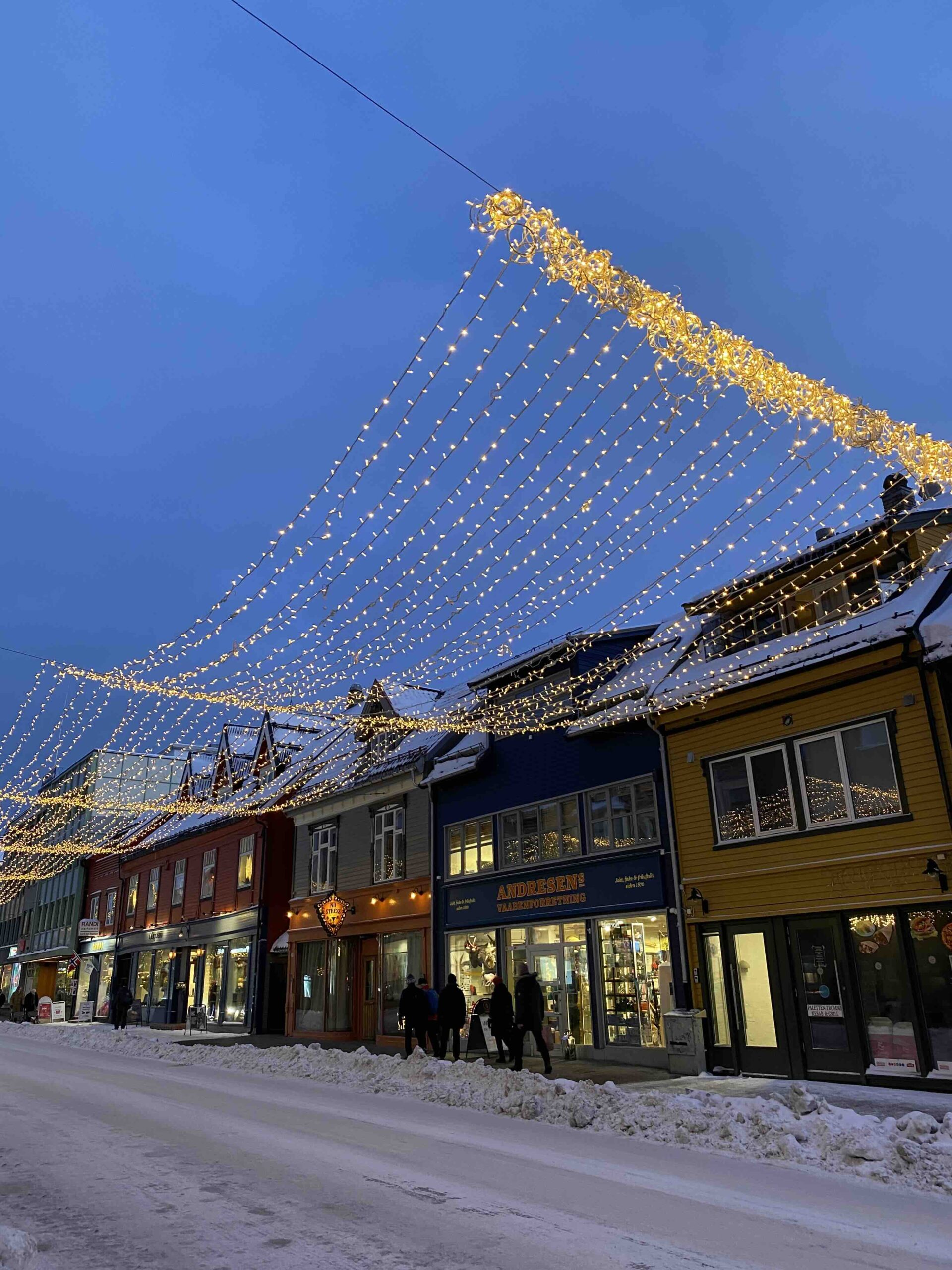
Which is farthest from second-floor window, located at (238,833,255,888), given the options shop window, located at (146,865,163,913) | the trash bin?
the trash bin

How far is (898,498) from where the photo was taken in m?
15.9

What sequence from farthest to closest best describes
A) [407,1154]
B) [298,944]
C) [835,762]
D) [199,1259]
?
[298,944] < [835,762] < [407,1154] < [199,1259]

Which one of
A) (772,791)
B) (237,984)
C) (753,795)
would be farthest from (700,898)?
(237,984)

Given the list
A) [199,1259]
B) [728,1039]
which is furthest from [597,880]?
[199,1259]

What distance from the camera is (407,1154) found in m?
8.54

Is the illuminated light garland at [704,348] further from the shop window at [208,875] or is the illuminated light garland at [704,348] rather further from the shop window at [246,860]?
the shop window at [208,875]

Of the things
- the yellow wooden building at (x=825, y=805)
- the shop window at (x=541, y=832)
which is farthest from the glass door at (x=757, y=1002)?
the shop window at (x=541, y=832)

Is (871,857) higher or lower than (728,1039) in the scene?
higher

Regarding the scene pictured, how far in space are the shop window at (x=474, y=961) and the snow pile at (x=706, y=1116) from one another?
5790 millimetres

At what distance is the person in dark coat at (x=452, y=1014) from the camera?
58.1 feet

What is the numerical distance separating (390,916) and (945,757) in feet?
51.1

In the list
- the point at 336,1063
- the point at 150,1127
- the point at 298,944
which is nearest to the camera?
the point at 150,1127

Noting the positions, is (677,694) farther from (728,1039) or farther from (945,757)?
(728,1039)

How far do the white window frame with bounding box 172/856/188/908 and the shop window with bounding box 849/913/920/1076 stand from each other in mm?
29006
